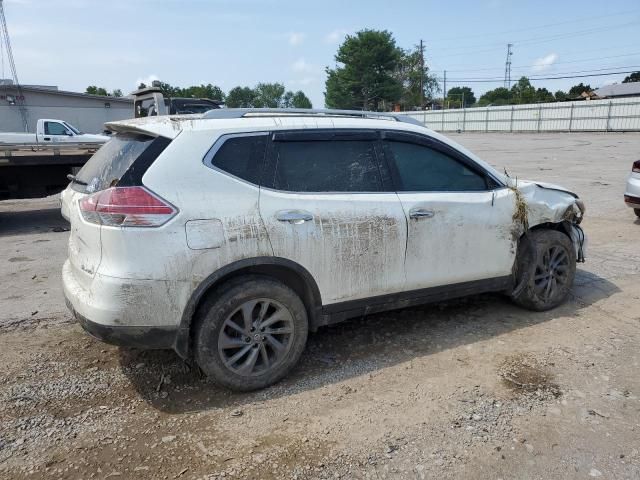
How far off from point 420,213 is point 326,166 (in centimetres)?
80

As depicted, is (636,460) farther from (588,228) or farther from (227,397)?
(588,228)

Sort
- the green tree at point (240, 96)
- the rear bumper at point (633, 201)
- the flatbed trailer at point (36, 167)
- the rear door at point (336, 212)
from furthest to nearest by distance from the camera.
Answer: the green tree at point (240, 96)
the flatbed trailer at point (36, 167)
the rear bumper at point (633, 201)
the rear door at point (336, 212)

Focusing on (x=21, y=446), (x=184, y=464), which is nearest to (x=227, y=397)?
(x=184, y=464)

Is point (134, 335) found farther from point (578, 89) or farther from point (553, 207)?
point (578, 89)

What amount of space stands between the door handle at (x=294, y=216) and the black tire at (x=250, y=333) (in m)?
0.41

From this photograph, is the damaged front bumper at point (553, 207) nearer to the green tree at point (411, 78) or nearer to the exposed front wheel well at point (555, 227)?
the exposed front wheel well at point (555, 227)

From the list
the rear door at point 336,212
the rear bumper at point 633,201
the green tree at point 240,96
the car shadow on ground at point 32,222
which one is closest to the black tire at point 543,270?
the rear door at point 336,212

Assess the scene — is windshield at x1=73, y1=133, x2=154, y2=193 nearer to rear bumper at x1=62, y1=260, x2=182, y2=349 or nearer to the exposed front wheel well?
rear bumper at x1=62, y1=260, x2=182, y2=349

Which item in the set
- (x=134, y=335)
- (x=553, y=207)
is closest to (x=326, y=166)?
(x=134, y=335)

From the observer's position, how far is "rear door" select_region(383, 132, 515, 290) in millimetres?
3820

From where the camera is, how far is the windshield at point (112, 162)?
124 inches

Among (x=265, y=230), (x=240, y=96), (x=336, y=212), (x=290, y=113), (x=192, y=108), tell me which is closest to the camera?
(x=265, y=230)

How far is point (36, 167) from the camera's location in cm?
859

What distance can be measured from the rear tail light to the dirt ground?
119cm
